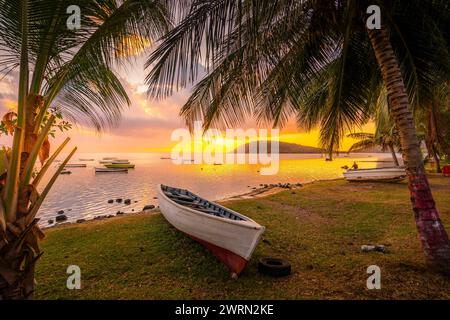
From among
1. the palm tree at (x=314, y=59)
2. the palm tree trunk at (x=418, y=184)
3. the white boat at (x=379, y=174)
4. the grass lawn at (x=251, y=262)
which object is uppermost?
the palm tree at (x=314, y=59)

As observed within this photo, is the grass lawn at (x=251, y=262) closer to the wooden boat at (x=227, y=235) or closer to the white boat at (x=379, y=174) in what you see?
the wooden boat at (x=227, y=235)

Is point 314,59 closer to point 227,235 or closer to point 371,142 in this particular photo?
point 227,235

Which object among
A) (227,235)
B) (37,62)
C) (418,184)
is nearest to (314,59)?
(418,184)

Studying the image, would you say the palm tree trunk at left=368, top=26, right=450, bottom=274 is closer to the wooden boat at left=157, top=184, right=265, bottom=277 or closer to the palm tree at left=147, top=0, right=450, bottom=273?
the palm tree at left=147, top=0, right=450, bottom=273

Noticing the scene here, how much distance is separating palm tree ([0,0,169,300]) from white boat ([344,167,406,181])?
20956 millimetres

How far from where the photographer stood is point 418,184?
185 inches

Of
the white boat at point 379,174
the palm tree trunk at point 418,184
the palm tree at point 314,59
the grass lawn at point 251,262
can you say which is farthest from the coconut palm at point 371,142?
the palm tree trunk at point 418,184

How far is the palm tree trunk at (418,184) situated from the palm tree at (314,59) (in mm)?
15

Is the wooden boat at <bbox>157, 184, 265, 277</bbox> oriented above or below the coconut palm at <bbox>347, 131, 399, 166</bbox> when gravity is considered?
below

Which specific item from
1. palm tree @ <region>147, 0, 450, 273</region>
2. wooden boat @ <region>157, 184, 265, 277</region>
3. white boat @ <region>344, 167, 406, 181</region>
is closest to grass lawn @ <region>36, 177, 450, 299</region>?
wooden boat @ <region>157, 184, 265, 277</region>

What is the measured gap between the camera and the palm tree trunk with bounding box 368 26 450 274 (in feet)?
15.4

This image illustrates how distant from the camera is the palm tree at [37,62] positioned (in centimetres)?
295
